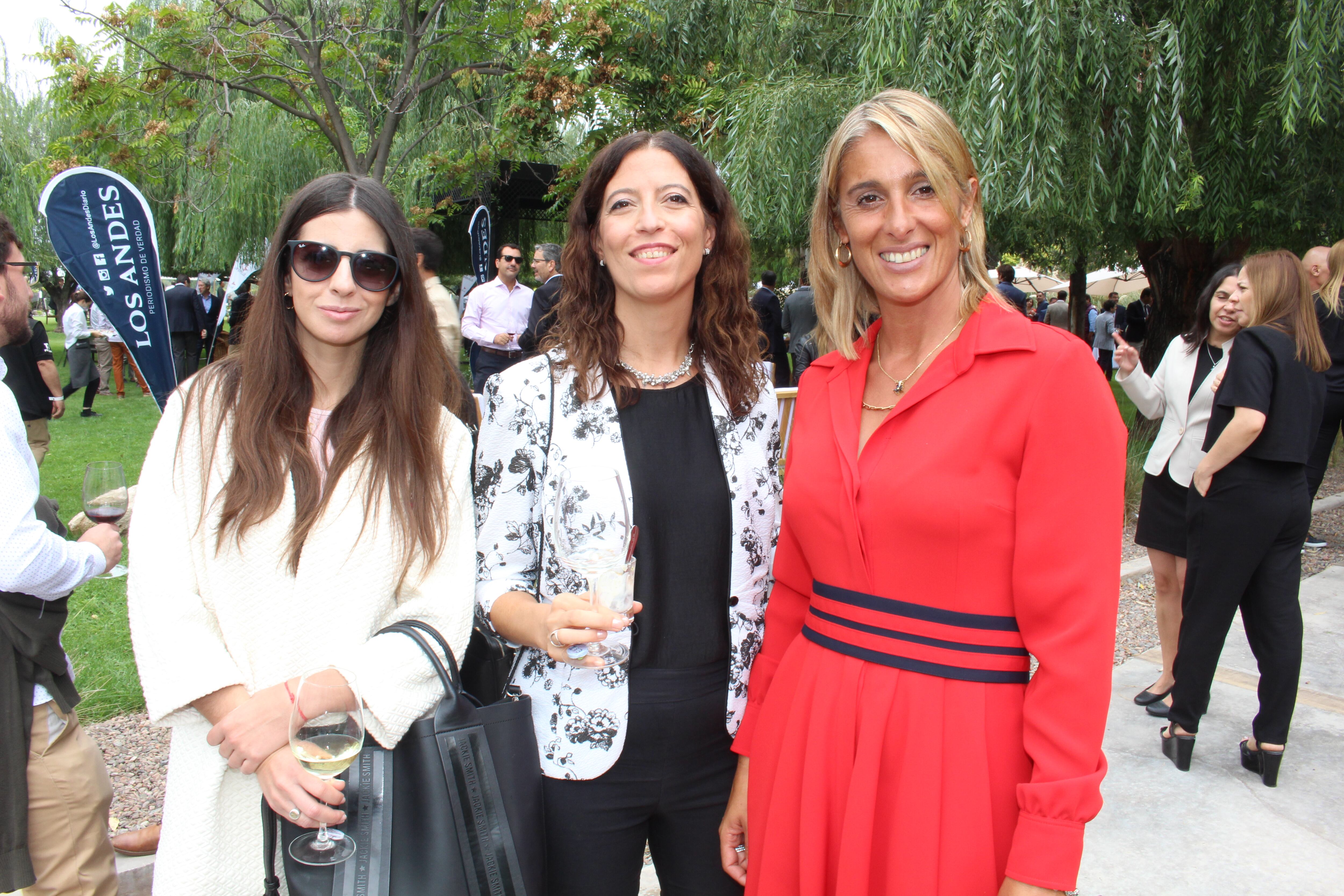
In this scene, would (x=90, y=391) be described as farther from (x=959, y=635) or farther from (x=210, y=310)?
(x=959, y=635)

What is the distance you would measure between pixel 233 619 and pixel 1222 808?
403cm

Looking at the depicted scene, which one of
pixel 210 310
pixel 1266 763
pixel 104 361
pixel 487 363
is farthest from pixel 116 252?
pixel 104 361

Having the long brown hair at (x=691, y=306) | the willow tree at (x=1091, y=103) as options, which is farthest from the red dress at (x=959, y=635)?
the willow tree at (x=1091, y=103)

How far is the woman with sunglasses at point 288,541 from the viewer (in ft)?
5.42

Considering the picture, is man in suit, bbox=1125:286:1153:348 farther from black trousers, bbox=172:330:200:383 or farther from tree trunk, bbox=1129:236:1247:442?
black trousers, bbox=172:330:200:383

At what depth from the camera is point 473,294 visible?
34.5 ft

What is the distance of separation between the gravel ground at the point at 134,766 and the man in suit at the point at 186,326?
12689 mm

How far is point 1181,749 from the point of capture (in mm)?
4109

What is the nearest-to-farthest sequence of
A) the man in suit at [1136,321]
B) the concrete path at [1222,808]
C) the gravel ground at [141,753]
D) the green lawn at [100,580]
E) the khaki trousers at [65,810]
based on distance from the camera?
the khaki trousers at [65,810] < the concrete path at [1222,808] < the gravel ground at [141,753] < the green lawn at [100,580] < the man in suit at [1136,321]

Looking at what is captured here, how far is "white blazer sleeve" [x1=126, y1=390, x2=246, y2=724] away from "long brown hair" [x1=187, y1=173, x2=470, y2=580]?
1.9 inches

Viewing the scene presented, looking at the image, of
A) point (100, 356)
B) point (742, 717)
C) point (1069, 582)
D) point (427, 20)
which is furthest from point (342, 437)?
point (100, 356)

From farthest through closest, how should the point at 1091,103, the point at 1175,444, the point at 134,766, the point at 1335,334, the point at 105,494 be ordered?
the point at 1091,103
the point at 1335,334
the point at 1175,444
the point at 134,766
the point at 105,494

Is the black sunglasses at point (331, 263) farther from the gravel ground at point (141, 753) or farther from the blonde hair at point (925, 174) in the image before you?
the gravel ground at point (141, 753)

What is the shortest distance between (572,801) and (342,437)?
2.92 feet
